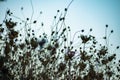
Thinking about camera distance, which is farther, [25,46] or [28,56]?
[25,46]

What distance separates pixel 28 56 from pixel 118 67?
432cm

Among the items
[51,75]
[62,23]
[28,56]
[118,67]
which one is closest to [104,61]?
[118,67]

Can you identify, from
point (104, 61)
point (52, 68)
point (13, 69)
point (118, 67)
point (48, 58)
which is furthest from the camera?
point (118, 67)

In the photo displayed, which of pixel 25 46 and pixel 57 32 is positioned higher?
pixel 25 46

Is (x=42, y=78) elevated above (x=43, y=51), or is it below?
below

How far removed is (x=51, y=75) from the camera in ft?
22.8

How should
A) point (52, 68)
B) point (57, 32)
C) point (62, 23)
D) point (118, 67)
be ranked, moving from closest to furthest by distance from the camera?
point (62, 23)
point (57, 32)
point (52, 68)
point (118, 67)

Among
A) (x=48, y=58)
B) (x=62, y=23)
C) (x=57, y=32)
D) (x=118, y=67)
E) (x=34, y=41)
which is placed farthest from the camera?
(x=118, y=67)

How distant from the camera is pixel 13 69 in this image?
7.30 m

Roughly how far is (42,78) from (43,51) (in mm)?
886

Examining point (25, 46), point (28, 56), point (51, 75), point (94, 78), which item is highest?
point (25, 46)

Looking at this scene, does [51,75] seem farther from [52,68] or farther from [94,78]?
[94,78]

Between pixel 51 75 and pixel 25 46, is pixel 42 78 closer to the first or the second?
pixel 51 75

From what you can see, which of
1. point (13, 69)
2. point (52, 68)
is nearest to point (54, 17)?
point (52, 68)
